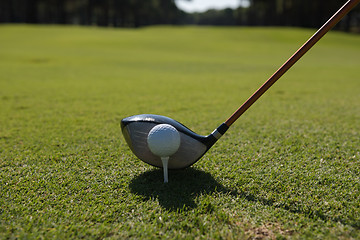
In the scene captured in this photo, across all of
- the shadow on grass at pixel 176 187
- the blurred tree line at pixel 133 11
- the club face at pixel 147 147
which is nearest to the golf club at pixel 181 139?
the club face at pixel 147 147

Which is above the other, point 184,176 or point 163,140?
point 163,140

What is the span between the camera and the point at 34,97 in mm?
5711

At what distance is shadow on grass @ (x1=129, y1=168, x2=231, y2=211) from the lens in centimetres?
198

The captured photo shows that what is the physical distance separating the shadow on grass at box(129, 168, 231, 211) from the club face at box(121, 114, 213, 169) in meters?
0.14

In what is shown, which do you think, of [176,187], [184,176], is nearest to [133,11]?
[184,176]

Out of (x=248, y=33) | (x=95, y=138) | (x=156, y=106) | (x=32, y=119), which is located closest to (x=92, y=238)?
(x=95, y=138)

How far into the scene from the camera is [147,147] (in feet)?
7.12

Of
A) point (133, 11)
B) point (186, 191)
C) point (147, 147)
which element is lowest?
point (186, 191)

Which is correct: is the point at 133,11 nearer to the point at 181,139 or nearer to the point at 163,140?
the point at 181,139

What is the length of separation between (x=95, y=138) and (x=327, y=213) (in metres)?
2.44

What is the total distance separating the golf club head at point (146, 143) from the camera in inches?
85.7

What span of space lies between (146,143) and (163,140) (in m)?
0.21

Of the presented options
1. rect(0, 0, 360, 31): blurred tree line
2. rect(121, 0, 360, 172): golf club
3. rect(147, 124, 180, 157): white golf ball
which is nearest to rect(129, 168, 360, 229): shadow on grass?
rect(121, 0, 360, 172): golf club

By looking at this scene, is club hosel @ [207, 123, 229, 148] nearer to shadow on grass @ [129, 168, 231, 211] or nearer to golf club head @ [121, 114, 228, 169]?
golf club head @ [121, 114, 228, 169]
